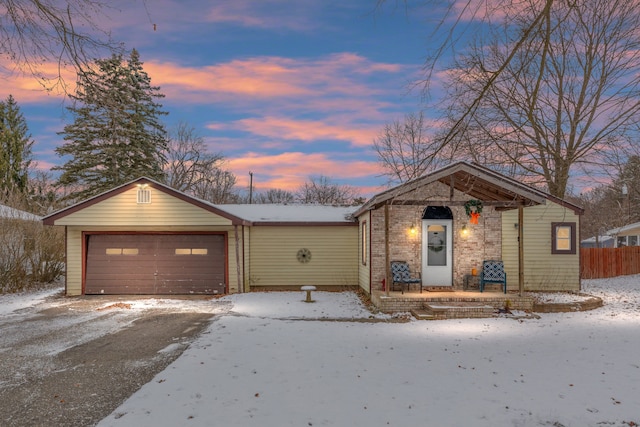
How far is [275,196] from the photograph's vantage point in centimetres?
5384

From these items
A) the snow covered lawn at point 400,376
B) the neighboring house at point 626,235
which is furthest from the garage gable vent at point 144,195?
the neighboring house at point 626,235

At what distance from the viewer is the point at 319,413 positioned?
4.54 meters

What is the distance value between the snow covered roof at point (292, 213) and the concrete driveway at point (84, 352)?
13.6ft

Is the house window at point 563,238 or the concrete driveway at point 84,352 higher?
the house window at point 563,238

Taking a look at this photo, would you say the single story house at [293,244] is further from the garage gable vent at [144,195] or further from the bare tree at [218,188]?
the bare tree at [218,188]

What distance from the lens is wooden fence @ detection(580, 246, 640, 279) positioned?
1972 cm

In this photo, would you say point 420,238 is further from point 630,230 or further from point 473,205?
point 630,230

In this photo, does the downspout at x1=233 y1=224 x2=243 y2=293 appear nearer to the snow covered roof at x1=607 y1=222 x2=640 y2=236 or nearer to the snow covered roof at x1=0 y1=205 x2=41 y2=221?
the snow covered roof at x1=0 y1=205 x2=41 y2=221

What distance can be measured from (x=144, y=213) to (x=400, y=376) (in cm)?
1071

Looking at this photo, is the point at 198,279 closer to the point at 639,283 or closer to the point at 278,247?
the point at 278,247

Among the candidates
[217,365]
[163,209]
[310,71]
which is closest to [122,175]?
[163,209]

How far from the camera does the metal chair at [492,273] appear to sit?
11.9m

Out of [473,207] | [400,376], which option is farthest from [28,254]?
[473,207]

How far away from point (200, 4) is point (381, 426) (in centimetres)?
492
